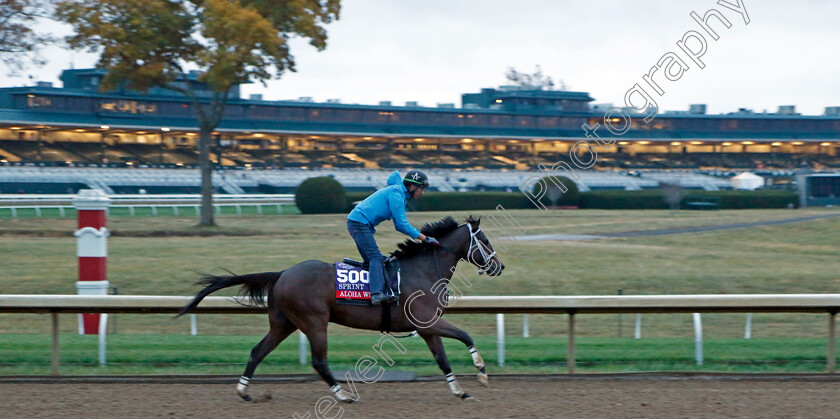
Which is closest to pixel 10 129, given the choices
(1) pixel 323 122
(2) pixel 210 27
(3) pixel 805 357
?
(1) pixel 323 122

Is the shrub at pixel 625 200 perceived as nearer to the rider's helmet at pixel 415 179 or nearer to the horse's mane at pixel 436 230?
the horse's mane at pixel 436 230

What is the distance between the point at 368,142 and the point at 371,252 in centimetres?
5065

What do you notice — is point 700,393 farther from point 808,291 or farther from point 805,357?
point 808,291

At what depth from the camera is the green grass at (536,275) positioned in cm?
849

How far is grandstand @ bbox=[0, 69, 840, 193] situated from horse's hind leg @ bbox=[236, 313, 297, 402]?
33369mm

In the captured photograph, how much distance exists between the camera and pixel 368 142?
56.8 m

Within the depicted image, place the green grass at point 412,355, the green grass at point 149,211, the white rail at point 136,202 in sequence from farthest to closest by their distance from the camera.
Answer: the green grass at point 149,211
the white rail at point 136,202
the green grass at point 412,355

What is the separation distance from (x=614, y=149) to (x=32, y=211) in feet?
146

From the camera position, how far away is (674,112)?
217ft

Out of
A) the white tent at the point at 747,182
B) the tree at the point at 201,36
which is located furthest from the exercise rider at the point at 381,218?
the white tent at the point at 747,182

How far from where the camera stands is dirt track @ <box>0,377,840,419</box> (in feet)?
19.8

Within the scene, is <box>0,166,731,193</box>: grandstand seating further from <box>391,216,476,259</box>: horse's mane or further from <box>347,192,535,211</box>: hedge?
<box>391,216,476,259</box>: horse's mane

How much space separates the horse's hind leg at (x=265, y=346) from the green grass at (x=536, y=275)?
1.51m

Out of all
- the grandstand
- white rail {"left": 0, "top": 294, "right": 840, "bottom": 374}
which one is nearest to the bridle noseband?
white rail {"left": 0, "top": 294, "right": 840, "bottom": 374}
